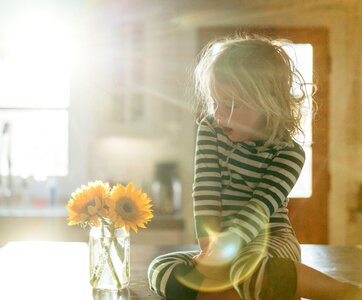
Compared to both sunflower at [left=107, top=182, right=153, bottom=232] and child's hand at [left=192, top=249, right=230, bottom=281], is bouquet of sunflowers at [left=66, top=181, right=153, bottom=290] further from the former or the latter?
child's hand at [left=192, top=249, right=230, bottom=281]

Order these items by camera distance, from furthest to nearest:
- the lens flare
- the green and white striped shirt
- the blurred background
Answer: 1. the blurred background
2. the green and white striped shirt
3. the lens flare

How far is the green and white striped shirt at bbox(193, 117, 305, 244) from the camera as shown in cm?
128

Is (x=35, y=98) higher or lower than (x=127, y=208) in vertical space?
higher

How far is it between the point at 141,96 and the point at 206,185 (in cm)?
213

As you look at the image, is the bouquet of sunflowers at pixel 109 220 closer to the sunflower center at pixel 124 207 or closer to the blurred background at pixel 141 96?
the sunflower center at pixel 124 207

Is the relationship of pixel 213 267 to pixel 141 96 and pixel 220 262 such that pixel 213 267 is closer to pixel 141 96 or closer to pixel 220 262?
pixel 220 262

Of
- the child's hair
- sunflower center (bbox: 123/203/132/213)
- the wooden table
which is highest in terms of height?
the child's hair

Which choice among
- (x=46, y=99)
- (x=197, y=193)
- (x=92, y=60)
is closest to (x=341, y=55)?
(x=92, y=60)

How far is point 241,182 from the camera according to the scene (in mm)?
1384

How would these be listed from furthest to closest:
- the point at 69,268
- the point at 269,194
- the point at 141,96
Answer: the point at 141,96, the point at 69,268, the point at 269,194

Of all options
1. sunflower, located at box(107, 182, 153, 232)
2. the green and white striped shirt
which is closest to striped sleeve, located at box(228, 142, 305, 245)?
the green and white striped shirt

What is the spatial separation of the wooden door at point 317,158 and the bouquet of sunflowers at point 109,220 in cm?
240

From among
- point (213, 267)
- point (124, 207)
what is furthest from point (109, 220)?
point (213, 267)

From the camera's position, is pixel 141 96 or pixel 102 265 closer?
pixel 102 265
